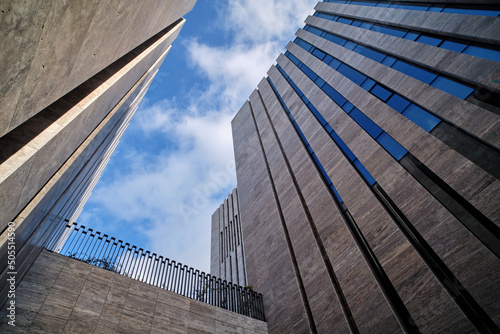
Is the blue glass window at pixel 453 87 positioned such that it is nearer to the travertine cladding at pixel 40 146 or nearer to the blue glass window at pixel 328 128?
the blue glass window at pixel 328 128

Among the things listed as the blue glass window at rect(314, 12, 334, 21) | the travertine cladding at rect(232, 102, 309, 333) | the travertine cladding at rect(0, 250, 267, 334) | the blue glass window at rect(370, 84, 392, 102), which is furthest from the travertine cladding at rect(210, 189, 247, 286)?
the blue glass window at rect(314, 12, 334, 21)

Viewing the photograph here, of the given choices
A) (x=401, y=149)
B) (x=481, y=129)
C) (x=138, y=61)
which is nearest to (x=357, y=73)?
(x=401, y=149)

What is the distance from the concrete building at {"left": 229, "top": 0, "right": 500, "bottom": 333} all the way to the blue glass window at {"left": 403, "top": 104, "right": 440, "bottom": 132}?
0.18ft

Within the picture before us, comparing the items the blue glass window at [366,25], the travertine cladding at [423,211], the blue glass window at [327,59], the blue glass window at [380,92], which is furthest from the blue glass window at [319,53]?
the blue glass window at [380,92]

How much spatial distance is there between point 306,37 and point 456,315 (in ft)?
91.5

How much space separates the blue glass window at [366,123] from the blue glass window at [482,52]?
4652mm

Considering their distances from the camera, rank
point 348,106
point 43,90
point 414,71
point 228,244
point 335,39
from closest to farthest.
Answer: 1. point 43,90
2. point 414,71
3. point 348,106
4. point 335,39
5. point 228,244

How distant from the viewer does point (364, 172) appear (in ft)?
44.9

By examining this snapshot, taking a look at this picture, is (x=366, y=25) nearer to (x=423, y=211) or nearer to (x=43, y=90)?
(x=423, y=211)

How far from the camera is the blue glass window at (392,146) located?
1226 cm

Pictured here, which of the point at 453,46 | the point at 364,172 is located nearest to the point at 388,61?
A: the point at 453,46

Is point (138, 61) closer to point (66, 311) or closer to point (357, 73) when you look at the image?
point (66, 311)

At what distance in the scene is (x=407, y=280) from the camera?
960cm

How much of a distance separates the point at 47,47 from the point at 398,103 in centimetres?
1387
